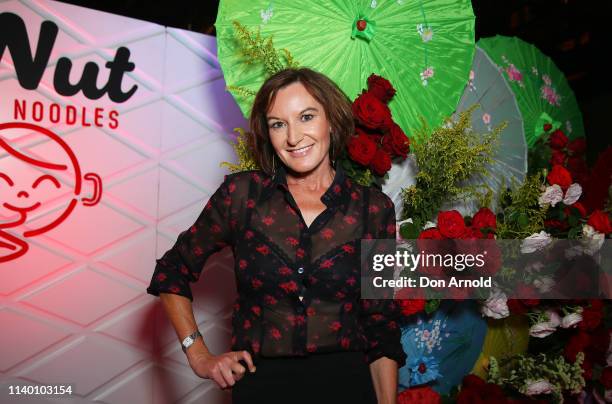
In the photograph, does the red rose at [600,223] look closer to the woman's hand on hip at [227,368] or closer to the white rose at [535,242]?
the white rose at [535,242]

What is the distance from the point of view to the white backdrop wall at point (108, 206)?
2482mm

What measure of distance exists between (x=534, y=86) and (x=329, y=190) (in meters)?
1.90

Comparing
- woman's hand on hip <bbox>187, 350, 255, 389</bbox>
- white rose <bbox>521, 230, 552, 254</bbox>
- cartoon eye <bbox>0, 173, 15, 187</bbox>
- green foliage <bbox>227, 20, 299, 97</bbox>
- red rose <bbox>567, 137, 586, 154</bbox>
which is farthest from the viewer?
red rose <bbox>567, 137, 586, 154</bbox>

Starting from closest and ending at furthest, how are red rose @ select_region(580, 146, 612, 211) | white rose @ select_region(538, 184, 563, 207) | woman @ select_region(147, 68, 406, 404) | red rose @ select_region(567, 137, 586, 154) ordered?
woman @ select_region(147, 68, 406, 404), white rose @ select_region(538, 184, 563, 207), red rose @ select_region(580, 146, 612, 211), red rose @ select_region(567, 137, 586, 154)

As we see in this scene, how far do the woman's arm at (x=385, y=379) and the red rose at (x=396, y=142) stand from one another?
33.1 inches

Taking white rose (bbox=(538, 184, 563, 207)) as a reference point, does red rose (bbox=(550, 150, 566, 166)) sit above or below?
above

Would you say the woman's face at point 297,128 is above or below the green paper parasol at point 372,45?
below

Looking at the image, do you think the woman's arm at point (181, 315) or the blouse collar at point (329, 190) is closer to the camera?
the woman's arm at point (181, 315)

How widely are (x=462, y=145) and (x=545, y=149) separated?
88 cm

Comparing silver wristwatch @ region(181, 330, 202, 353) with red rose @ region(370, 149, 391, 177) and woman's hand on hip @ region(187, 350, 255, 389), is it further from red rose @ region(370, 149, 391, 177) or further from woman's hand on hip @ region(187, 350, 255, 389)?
red rose @ region(370, 149, 391, 177)

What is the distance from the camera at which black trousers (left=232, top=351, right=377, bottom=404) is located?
4.63 feet

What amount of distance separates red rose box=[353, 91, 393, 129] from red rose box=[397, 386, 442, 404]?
1.07 meters

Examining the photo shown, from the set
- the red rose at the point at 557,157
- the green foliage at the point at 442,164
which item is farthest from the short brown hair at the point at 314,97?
the red rose at the point at 557,157

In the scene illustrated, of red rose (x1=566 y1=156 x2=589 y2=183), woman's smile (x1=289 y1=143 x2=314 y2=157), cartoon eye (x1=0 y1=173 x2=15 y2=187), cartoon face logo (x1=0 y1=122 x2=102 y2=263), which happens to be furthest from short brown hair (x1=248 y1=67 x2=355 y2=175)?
red rose (x1=566 y1=156 x2=589 y2=183)
